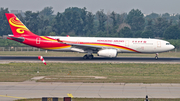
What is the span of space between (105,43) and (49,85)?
77.8ft

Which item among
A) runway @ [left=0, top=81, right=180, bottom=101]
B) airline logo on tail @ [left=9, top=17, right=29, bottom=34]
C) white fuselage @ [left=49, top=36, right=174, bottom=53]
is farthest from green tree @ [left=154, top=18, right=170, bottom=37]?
runway @ [left=0, top=81, right=180, bottom=101]

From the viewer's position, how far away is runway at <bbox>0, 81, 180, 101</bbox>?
56.0 ft

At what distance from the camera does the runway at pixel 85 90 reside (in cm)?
1706

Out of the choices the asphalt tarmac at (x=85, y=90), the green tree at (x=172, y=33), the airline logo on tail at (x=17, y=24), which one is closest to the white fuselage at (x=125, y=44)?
the airline logo on tail at (x=17, y=24)

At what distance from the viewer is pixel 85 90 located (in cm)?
1866

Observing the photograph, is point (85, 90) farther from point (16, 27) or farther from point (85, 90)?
point (16, 27)

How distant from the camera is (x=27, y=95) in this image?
17.0 meters

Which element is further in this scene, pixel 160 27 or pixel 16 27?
pixel 160 27

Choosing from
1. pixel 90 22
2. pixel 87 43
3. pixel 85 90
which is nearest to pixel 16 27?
pixel 87 43

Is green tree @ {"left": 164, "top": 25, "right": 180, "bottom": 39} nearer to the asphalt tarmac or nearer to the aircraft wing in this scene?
the aircraft wing

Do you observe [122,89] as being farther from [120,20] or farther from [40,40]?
[120,20]

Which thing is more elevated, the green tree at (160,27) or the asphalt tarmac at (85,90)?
the green tree at (160,27)

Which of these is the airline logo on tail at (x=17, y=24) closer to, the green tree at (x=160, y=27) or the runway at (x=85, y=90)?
the runway at (x=85, y=90)

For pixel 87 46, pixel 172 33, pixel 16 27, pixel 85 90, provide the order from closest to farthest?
pixel 85 90 < pixel 87 46 < pixel 16 27 < pixel 172 33
